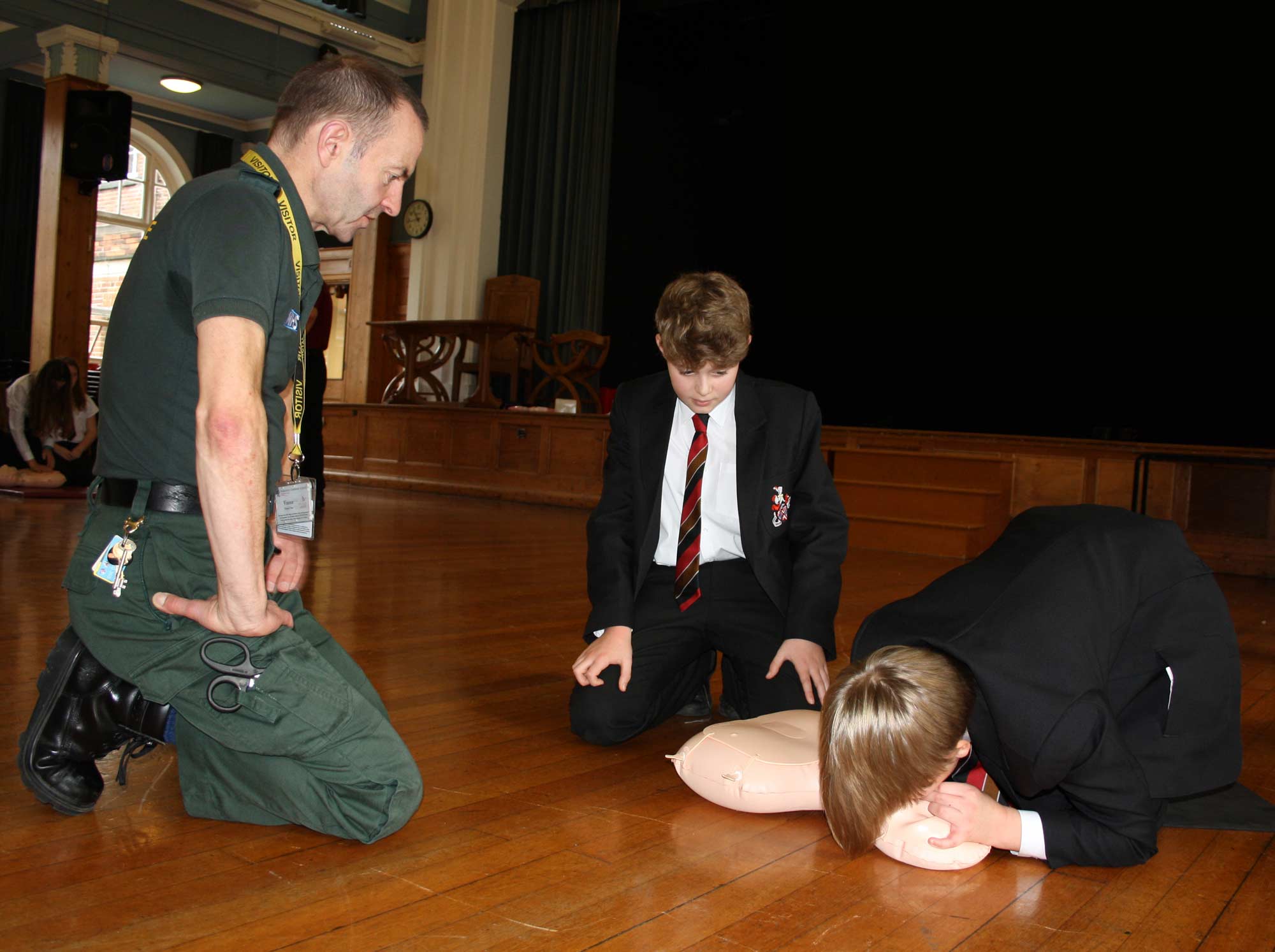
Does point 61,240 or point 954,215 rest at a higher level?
point 954,215

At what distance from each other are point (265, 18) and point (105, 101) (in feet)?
7.19

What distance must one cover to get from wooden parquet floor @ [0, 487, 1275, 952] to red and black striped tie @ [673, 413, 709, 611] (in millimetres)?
283

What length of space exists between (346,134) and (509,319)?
739cm

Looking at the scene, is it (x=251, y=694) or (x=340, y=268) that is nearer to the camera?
(x=251, y=694)

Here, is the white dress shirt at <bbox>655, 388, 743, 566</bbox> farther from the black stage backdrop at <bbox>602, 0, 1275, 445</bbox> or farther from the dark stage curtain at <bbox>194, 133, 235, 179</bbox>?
the dark stage curtain at <bbox>194, 133, 235, 179</bbox>

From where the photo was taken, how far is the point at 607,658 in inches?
Answer: 71.7

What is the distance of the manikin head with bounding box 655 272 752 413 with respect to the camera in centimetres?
174

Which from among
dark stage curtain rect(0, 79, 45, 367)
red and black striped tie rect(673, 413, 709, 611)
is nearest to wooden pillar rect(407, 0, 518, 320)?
dark stage curtain rect(0, 79, 45, 367)

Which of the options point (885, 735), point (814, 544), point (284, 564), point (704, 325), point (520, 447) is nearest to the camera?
point (885, 735)

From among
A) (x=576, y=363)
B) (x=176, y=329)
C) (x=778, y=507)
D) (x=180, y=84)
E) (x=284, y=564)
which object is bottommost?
(x=284, y=564)

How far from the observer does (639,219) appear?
935cm

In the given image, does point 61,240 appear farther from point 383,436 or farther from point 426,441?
point 426,441

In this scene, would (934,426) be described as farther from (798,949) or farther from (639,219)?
(798,949)

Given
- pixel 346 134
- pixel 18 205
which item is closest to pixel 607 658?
pixel 346 134
